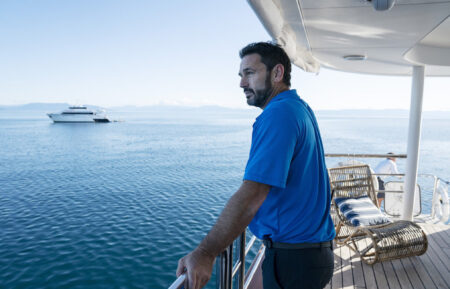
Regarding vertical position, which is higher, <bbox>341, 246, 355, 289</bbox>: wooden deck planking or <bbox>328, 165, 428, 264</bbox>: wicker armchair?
<bbox>328, 165, 428, 264</bbox>: wicker armchair

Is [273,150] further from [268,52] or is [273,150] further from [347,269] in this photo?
[347,269]

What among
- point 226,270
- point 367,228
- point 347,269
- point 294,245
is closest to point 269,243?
point 294,245

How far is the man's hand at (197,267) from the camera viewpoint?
29.2 inches

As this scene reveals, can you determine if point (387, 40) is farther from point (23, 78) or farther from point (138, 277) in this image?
point (23, 78)

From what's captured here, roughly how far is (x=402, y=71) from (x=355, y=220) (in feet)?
9.29

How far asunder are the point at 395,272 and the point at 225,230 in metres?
2.97

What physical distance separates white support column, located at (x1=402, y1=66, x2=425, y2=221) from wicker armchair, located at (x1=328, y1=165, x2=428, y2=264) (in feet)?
2.12

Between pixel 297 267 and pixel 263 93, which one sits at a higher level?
pixel 263 93

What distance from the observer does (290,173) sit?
2.91ft

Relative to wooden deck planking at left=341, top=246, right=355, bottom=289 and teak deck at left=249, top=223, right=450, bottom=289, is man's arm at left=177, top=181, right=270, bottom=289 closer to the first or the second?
teak deck at left=249, top=223, right=450, bottom=289

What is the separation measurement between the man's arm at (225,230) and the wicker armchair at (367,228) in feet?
8.96

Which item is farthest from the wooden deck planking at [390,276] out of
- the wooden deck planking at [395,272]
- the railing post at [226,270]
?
Answer: the railing post at [226,270]

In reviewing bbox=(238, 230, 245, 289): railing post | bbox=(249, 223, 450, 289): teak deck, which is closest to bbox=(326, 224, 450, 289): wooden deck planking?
bbox=(249, 223, 450, 289): teak deck

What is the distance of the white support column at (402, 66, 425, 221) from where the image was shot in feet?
13.0
